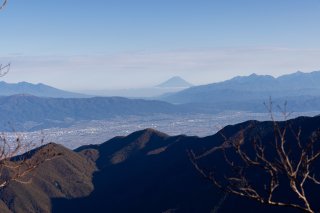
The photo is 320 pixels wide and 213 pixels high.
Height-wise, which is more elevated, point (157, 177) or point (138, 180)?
point (157, 177)

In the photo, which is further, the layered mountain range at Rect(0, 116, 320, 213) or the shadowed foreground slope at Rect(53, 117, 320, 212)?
the layered mountain range at Rect(0, 116, 320, 213)

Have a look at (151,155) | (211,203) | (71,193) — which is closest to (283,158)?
(211,203)

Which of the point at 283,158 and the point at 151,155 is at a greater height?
the point at 283,158

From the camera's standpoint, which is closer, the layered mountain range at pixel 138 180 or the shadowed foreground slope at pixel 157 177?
the shadowed foreground slope at pixel 157 177

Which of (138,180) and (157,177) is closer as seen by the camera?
(157,177)

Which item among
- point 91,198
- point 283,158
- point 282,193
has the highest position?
point 283,158

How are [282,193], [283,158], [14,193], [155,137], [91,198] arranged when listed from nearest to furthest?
[283,158]
[282,193]
[14,193]
[91,198]
[155,137]

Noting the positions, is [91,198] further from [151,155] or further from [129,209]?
[151,155]

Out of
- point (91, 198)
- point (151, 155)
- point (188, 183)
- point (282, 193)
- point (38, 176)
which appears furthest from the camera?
point (151, 155)
